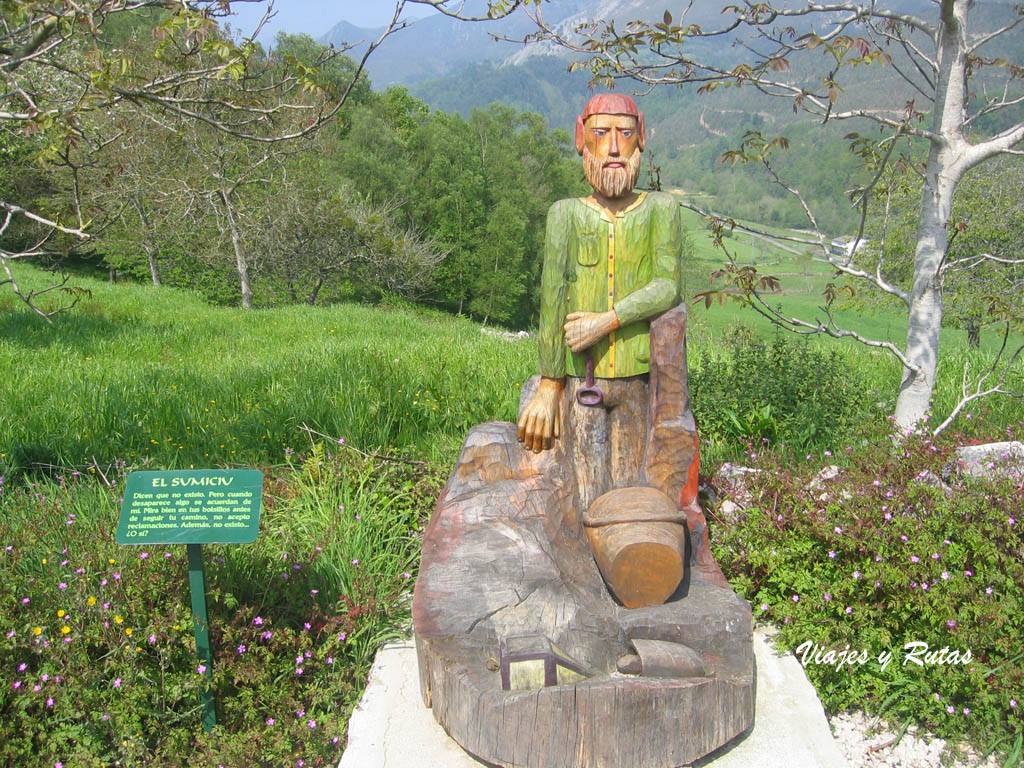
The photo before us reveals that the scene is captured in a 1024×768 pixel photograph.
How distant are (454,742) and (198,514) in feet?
4.51

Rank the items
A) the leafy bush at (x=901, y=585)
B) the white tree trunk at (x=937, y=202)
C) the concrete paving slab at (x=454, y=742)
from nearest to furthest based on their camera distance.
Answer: the concrete paving slab at (x=454, y=742)
the leafy bush at (x=901, y=585)
the white tree trunk at (x=937, y=202)

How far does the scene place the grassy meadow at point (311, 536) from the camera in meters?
2.82

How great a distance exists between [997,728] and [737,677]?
50.7 inches

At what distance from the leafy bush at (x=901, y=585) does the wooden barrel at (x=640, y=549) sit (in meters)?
0.93

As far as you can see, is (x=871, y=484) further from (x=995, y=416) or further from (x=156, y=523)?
(x=156, y=523)

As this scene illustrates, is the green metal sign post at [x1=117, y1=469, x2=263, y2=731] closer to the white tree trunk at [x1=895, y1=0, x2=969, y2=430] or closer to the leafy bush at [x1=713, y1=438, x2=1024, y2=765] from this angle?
the leafy bush at [x1=713, y1=438, x2=1024, y2=765]

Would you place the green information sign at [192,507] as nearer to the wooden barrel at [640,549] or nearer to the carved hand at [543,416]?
the carved hand at [543,416]

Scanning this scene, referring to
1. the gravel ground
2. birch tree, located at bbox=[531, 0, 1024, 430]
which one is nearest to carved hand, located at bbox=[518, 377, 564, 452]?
birch tree, located at bbox=[531, 0, 1024, 430]

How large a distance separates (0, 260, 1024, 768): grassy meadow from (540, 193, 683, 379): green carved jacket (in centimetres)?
144

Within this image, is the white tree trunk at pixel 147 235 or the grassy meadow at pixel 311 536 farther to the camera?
the white tree trunk at pixel 147 235

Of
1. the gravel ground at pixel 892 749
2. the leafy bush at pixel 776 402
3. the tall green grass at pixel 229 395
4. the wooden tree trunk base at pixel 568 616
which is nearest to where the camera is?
the wooden tree trunk base at pixel 568 616

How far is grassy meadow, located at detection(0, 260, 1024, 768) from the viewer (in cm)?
282

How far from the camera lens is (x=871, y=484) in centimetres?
393

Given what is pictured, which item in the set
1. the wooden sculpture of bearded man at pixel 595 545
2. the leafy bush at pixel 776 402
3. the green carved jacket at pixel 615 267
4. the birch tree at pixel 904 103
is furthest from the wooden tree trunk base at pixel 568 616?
the leafy bush at pixel 776 402
